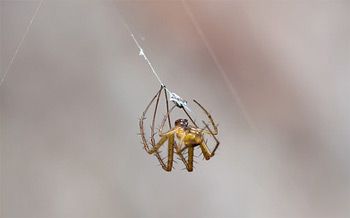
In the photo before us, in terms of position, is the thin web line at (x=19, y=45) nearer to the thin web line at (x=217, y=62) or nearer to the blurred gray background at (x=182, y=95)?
the blurred gray background at (x=182, y=95)

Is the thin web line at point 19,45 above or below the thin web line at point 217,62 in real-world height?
above

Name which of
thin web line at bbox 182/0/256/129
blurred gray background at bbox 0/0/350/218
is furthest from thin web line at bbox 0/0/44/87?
thin web line at bbox 182/0/256/129

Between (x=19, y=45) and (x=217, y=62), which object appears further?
(x=19, y=45)

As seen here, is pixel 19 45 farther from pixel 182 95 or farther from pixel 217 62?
pixel 217 62

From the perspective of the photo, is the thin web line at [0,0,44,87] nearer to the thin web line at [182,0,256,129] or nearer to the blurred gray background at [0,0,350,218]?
the blurred gray background at [0,0,350,218]

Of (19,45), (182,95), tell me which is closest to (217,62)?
(182,95)

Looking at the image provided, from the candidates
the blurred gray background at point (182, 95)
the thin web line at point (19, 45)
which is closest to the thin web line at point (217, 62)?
the blurred gray background at point (182, 95)

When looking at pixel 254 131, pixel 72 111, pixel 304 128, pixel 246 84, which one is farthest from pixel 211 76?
pixel 72 111

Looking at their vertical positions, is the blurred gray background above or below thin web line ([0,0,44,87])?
below

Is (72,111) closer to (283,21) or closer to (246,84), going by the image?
(246,84)
